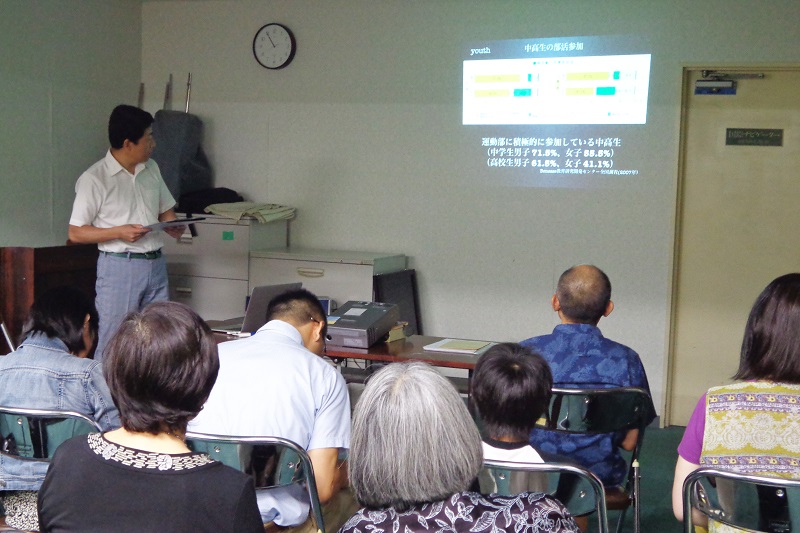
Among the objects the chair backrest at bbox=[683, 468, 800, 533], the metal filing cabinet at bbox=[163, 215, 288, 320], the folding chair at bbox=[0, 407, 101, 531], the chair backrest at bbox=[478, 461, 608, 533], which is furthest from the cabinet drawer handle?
the chair backrest at bbox=[683, 468, 800, 533]

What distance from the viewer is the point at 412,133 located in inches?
213

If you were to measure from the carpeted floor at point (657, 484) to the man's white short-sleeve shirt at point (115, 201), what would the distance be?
2594 millimetres

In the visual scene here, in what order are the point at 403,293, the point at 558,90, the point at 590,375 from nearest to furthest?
the point at 590,375, the point at 558,90, the point at 403,293

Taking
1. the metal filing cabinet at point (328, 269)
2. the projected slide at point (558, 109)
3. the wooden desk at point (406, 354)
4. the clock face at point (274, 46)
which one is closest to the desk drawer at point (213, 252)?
the metal filing cabinet at point (328, 269)

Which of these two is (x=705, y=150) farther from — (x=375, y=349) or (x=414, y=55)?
(x=375, y=349)

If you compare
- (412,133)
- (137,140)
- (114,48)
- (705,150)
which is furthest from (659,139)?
(114,48)

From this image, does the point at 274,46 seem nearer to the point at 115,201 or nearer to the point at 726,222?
the point at 115,201

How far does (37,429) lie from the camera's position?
6.67 ft

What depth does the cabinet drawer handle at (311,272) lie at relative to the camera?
5.22 m

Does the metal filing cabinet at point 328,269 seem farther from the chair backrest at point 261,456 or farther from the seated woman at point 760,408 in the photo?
the seated woman at point 760,408

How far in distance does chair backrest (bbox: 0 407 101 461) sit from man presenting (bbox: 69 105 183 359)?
6.43 ft

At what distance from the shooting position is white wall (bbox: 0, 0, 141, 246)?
5008 millimetres

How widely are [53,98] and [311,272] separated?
2.03 m

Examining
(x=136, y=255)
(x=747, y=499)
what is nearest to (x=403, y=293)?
(x=136, y=255)
